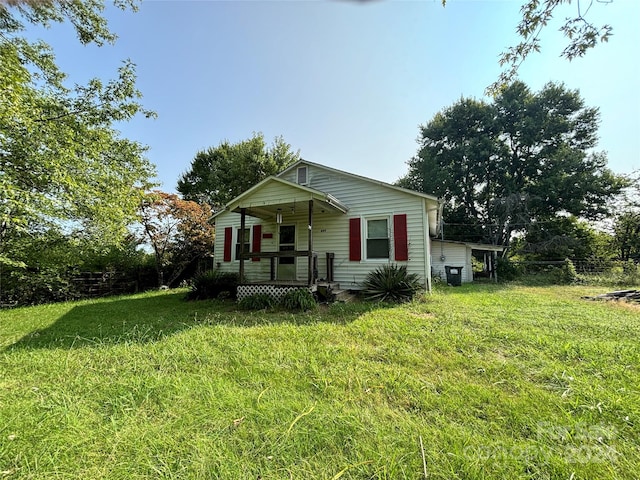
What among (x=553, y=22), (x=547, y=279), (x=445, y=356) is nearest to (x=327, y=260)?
(x=445, y=356)

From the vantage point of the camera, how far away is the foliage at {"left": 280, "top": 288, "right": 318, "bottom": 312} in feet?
20.8

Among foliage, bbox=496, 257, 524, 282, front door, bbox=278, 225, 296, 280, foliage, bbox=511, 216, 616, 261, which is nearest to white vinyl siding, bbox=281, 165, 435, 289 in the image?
front door, bbox=278, 225, 296, 280

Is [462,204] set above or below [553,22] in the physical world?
above

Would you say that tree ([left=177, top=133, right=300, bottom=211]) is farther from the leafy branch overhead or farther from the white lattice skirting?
the leafy branch overhead

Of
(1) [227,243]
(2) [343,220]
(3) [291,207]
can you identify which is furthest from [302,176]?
(1) [227,243]

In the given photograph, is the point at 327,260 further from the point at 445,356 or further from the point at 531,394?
the point at 531,394

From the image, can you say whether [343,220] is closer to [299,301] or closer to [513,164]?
[299,301]

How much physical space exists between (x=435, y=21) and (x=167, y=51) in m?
6.44

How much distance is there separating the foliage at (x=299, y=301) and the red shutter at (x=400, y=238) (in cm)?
307

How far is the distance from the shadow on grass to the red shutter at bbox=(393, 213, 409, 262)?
1978mm

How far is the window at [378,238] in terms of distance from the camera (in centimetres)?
824

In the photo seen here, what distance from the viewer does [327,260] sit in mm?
8477

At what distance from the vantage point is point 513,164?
22.3 meters

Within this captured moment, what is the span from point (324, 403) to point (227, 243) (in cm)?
904
